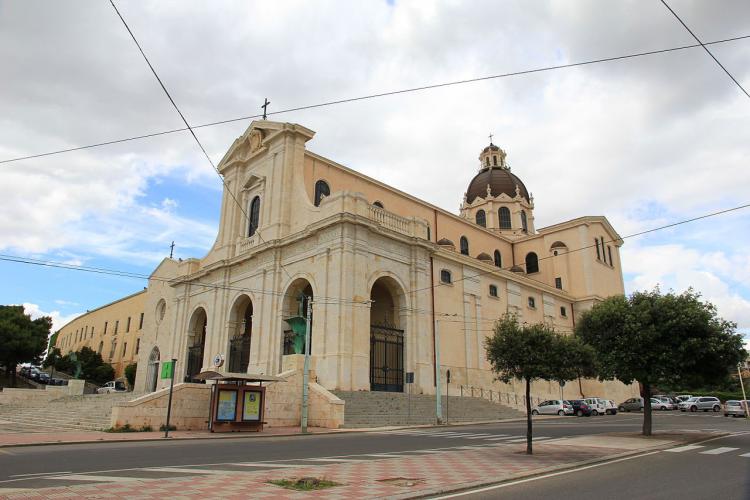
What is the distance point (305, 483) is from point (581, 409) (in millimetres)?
32824

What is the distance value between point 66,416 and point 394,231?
19247 millimetres

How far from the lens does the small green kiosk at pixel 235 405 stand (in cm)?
2088

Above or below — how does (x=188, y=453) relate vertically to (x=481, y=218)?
below

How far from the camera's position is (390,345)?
3172 centimetres

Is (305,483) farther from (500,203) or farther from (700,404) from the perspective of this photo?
(500,203)

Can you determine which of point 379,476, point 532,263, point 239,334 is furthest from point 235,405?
point 532,263

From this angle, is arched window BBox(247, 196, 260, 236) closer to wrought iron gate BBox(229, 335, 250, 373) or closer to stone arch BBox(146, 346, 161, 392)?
wrought iron gate BBox(229, 335, 250, 373)

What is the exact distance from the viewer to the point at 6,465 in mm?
10859

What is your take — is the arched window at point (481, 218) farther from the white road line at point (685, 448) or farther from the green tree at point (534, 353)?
the green tree at point (534, 353)

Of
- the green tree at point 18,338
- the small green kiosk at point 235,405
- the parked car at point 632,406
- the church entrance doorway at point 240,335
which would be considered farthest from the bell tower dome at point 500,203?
the green tree at point 18,338

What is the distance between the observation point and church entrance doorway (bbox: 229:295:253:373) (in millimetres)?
36281

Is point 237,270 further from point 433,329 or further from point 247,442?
point 247,442

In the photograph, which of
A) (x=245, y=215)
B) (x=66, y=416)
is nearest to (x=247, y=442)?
(x=66, y=416)

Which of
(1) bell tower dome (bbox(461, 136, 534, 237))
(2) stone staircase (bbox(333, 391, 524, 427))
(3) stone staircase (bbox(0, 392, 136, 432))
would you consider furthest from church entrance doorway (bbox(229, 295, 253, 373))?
(1) bell tower dome (bbox(461, 136, 534, 237))
